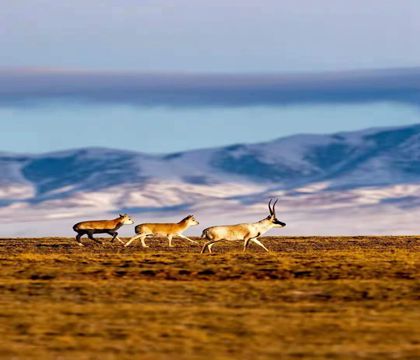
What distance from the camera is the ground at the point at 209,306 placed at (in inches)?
832

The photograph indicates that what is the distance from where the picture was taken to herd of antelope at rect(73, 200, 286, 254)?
150 feet

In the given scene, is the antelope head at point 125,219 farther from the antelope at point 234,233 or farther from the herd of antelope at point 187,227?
the antelope at point 234,233

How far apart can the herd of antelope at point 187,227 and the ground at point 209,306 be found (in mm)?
2421

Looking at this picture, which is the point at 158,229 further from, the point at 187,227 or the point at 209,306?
the point at 209,306

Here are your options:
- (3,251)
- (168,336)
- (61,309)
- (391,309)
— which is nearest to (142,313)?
(61,309)

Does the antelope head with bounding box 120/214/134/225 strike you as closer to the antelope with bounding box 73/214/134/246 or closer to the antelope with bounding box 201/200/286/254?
the antelope with bounding box 73/214/134/246

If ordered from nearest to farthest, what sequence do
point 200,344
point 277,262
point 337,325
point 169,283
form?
point 200,344 → point 337,325 → point 169,283 → point 277,262

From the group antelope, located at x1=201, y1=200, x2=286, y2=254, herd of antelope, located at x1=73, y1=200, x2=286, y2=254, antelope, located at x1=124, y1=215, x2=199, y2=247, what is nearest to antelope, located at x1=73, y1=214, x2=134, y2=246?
herd of antelope, located at x1=73, y1=200, x2=286, y2=254

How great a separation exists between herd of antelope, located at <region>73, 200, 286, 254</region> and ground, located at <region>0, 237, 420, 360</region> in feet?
7.94

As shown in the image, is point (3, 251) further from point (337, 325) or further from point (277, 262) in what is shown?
point (337, 325)

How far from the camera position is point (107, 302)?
28.7 metres

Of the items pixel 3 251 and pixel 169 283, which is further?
pixel 3 251

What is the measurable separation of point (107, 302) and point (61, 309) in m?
1.83

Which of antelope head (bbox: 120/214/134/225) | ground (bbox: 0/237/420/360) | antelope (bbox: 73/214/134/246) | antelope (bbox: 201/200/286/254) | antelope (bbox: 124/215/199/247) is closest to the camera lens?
ground (bbox: 0/237/420/360)
